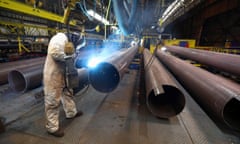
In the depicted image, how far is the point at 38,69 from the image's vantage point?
1.72m

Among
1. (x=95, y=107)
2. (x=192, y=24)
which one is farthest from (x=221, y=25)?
(x=95, y=107)

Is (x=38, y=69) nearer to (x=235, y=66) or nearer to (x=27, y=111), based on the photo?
(x=27, y=111)

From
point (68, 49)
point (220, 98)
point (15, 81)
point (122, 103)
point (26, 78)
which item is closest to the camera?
point (220, 98)

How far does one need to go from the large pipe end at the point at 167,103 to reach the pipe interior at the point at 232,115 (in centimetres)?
43

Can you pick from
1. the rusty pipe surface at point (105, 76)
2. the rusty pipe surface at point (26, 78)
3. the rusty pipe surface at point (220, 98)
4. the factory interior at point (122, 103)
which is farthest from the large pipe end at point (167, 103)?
the rusty pipe surface at point (26, 78)

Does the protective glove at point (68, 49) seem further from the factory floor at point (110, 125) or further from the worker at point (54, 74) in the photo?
the factory floor at point (110, 125)

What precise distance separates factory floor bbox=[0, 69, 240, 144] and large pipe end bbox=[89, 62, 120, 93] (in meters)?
0.52

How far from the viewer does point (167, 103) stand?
152 cm

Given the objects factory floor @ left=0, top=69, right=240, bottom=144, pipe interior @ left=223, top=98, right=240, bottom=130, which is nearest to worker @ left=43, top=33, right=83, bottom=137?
factory floor @ left=0, top=69, right=240, bottom=144

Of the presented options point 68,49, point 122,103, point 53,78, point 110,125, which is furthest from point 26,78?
point 122,103

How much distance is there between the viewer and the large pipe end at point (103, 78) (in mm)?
1405

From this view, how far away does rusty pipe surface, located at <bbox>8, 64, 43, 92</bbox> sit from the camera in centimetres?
151

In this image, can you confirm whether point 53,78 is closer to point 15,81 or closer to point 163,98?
point 15,81

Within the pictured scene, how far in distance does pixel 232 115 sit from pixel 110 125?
3.96ft
